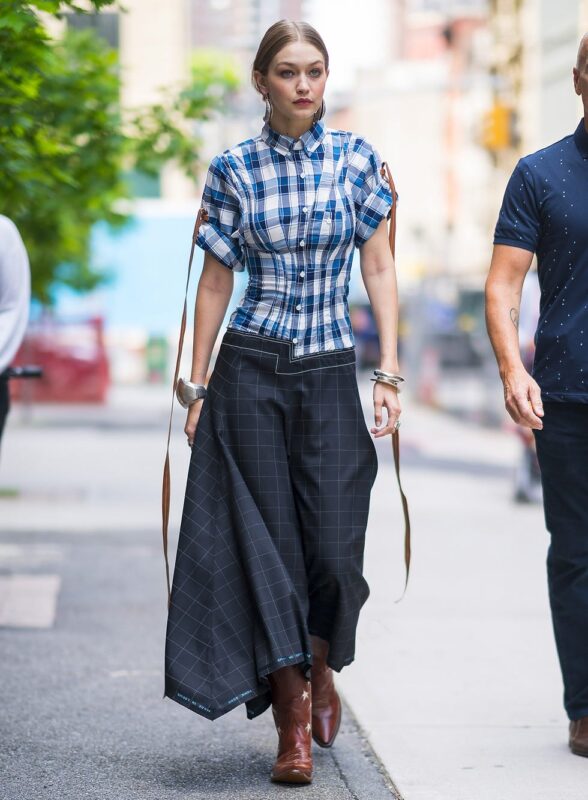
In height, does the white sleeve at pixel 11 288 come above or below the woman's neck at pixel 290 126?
below

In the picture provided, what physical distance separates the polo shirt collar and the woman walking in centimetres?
55

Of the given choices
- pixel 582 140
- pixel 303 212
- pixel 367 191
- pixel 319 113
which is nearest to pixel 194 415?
pixel 303 212

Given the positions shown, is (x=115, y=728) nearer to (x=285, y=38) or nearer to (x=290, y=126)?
(x=290, y=126)

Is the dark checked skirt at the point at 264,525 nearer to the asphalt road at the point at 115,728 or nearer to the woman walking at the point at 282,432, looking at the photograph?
the woman walking at the point at 282,432

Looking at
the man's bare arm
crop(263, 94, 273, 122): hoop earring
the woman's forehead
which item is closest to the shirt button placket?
crop(263, 94, 273, 122): hoop earring

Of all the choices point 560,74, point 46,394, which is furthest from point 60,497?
point 560,74

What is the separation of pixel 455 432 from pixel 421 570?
12077mm

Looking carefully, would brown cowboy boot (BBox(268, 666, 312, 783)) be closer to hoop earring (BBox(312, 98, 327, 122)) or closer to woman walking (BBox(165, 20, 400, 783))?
woman walking (BBox(165, 20, 400, 783))

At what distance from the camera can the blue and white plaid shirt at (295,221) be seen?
13.4 ft

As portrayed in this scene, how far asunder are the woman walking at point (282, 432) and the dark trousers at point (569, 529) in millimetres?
492

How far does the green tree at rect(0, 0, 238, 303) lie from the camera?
19.2 feet

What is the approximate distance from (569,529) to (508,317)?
0.62 m

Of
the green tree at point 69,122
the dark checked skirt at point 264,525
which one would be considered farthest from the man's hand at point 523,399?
the green tree at point 69,122

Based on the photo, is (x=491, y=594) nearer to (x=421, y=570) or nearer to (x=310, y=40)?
(x=421, y=570)
